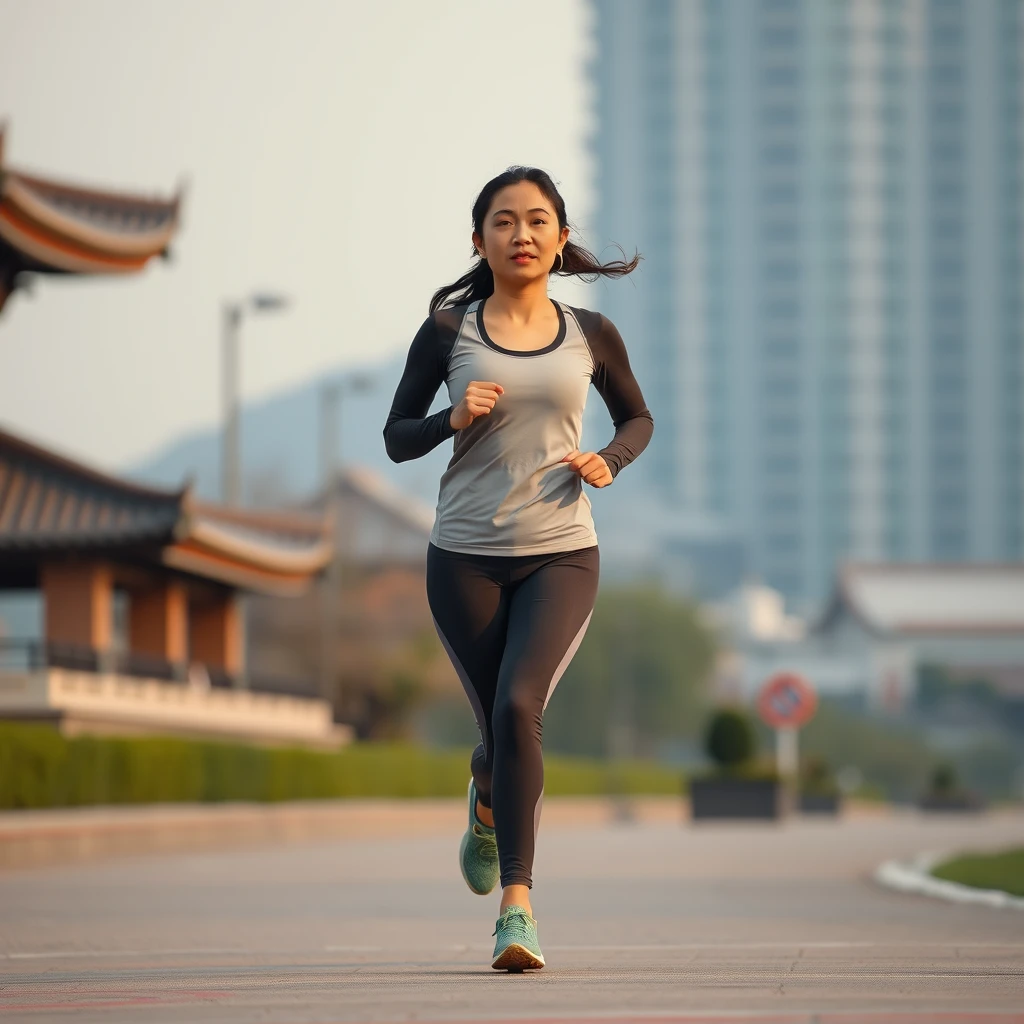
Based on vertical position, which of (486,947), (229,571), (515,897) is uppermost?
(229,571)

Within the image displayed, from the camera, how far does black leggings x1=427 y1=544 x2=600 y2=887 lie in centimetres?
616

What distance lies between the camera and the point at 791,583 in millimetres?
182250

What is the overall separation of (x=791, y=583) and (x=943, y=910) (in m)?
173

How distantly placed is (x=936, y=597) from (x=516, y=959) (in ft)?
388

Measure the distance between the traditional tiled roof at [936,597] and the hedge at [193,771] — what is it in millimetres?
74996

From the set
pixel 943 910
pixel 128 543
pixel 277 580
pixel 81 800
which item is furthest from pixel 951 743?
pixel 943 910

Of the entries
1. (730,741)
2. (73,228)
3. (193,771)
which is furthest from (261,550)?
(193,771)

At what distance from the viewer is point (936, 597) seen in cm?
12206

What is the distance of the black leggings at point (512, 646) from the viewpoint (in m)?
6.16

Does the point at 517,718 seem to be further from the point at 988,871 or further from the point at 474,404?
the point at 988,871

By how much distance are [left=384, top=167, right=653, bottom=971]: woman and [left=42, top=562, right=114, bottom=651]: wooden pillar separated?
29.7m

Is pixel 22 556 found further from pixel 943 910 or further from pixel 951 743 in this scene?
pixel 951 743

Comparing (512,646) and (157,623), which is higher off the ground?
(157,623)

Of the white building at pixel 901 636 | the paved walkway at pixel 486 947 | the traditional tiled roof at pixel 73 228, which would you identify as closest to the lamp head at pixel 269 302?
the traditional tiled roof at pixel 73 228
